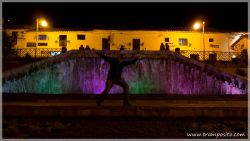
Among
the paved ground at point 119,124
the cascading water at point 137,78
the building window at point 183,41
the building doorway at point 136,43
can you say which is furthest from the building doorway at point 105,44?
the paved ground at point 119,124

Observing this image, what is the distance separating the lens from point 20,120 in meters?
13.4

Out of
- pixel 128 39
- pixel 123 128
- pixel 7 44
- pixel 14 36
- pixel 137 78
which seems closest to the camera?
pixel 123 128

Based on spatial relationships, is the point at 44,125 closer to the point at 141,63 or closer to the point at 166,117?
the point at 166,117

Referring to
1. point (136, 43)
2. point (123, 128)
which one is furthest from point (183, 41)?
point (123, 128)

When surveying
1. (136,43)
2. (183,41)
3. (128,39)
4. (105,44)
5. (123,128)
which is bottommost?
(123,128)

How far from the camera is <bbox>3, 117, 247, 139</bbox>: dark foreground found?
11664 mm

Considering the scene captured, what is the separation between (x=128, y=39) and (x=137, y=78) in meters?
17.0

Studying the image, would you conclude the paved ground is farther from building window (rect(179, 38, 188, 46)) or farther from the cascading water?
building window (rect(179, 38, 188, 46))

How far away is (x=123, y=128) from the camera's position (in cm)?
1259

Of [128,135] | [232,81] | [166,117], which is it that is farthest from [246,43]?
[128,135]

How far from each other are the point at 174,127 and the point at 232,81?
11023mm

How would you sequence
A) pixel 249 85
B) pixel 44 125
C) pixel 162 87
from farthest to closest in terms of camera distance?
pixel 162 87 → pixel 249 85 → pixel 44 125

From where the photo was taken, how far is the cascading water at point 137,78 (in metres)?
23.3

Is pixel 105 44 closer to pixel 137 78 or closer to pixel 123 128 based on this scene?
pixel 137 78
